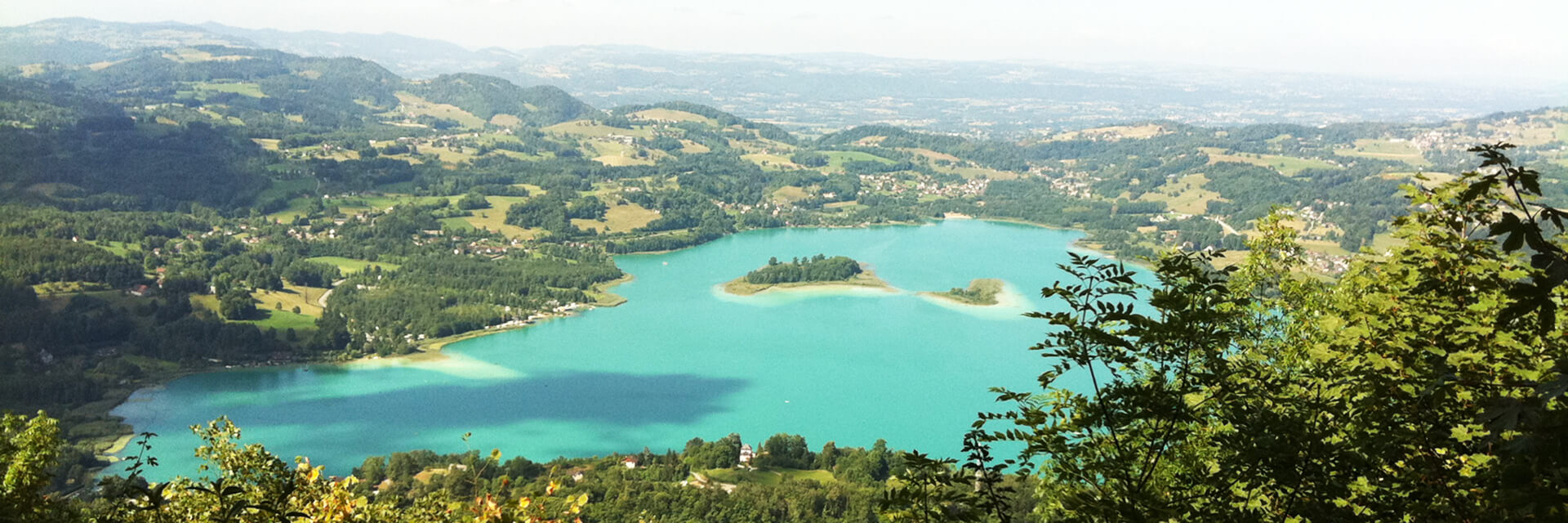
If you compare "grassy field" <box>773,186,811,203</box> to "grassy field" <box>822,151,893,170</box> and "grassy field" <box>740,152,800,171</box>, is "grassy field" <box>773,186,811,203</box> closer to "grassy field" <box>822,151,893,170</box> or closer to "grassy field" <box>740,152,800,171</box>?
"grassy field" <box>740,152,800,171</box>

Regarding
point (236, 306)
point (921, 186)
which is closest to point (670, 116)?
point (921, 186)

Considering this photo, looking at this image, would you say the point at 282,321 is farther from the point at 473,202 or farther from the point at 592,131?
the point at 592,131

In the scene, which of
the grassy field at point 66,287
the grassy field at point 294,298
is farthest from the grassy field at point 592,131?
the grassy field at point 66,287

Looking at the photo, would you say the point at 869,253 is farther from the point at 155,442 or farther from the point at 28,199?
the point at 28,199

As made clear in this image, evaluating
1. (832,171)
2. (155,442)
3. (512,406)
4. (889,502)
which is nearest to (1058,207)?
(832,171)

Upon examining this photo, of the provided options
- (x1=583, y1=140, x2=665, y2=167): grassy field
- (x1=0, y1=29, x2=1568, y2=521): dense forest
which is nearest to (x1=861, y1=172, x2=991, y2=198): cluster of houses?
(x1=0, y1=29, x2=1568, y2=521): dense forest

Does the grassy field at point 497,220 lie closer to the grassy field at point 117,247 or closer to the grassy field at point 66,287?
the grassy field at point 117,247

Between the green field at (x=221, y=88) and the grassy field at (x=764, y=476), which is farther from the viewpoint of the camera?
the green field at (x=221, y=88)
